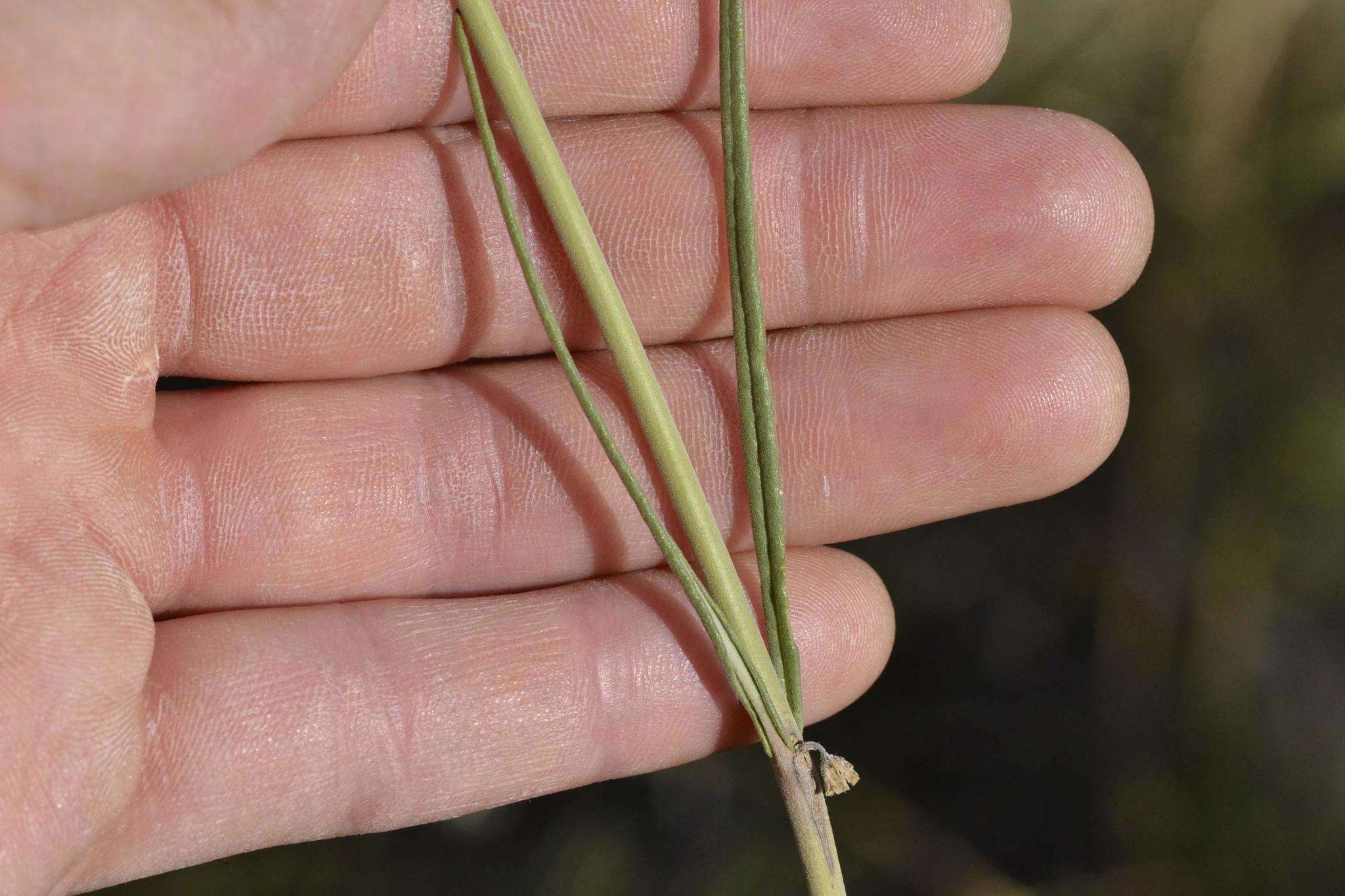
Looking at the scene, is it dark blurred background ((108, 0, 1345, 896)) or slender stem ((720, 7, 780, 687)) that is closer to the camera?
slender stem ((720, 7, 780, 687))

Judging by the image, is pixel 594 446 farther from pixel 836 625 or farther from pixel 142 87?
pixel 142 87

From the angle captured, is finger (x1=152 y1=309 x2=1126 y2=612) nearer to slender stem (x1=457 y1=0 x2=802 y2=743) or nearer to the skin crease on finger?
slender stem (x1=457 y1=0 x2=802 y2=743)

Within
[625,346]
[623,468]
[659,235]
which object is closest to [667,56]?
[659,235]

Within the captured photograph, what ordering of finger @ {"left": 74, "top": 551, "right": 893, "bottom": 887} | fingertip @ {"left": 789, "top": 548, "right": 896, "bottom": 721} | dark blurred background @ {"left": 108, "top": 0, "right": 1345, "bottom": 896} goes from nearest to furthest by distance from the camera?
finger @ {"left": 74, "top": 551, "right": 893, "bottom": 887}, fingertip @ {"left": 789, "top": 548, "right": 896, "bottom": 721}, dark blurred background @ {"left": 108, "top": 0, "right": 1345, "bottom": 896}

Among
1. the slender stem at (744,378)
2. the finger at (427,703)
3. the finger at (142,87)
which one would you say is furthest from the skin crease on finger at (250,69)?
the finger at (427,703)

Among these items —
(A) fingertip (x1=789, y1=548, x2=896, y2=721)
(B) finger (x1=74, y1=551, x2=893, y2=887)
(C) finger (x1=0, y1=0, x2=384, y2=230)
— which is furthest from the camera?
(A) fingertip (x1=789, y1=548, x2=896, y2=721)

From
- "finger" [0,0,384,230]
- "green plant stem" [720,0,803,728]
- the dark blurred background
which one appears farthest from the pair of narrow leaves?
the dark blurred background
